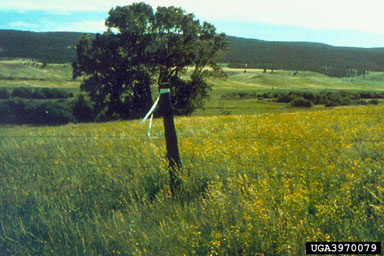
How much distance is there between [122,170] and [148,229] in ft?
4.58

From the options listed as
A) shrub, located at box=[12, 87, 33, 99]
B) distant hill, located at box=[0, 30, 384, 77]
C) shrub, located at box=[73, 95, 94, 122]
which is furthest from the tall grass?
shrub, located at box=[12, 87, 33, 99]

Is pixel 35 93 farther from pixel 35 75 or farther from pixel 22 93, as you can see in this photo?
pixel 35 75

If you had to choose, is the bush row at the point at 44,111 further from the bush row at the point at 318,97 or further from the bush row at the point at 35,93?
the bush row at the point at 318,97

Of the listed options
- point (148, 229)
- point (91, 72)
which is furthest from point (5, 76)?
point (148, 229)

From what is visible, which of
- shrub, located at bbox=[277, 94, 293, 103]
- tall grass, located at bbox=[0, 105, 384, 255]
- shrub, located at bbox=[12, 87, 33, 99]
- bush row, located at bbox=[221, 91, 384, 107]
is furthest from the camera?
shrub, located at bbox=[12, 87, 33, 99]

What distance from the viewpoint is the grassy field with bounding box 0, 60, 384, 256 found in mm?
3121

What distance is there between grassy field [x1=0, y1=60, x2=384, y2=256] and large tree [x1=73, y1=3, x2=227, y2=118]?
13.5 m

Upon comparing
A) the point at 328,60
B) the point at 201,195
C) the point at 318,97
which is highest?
the point at 328,60

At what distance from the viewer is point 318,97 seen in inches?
420

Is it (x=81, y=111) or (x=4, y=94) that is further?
(x=4, y=94)

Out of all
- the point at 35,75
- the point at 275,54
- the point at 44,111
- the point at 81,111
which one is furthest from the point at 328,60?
the point at 44,111

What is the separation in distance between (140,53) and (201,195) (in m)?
20.8

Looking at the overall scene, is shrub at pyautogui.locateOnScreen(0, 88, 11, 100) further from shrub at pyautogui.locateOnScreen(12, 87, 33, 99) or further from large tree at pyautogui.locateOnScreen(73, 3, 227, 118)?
large tree at pyautogui.locateOnScreen(73, 3, 227, 118)

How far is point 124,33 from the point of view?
995 inches
